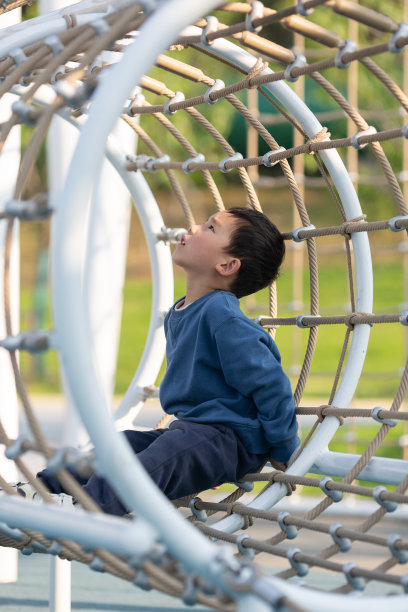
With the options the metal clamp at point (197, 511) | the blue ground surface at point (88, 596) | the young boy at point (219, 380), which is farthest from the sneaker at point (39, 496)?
the blue ground surface at point (88, 596)

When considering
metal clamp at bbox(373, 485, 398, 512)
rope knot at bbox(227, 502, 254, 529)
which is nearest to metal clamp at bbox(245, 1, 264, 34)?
metal clamp at bbox(373, 485, 398, 512)

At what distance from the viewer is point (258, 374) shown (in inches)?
67.3

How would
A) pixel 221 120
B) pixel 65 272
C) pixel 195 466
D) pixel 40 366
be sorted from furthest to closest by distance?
1. pixel 40 366
2. pixel 221 120
3. pixel 195 466
4. pixel 65 272

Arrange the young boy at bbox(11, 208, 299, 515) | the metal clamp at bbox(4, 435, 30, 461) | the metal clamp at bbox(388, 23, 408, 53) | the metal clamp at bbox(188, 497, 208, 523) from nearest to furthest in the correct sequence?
1. the metal clamp at bbox(4, 435, 30, 461)
2. the metal clamp at bbox(388, 23, 408, 53)
3. the young boy at bbox(11, 208, 299, 515)
4. the metal clamp at bbox(188, 497, 208, 523)

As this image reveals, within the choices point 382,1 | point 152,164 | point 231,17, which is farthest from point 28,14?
point 152,164

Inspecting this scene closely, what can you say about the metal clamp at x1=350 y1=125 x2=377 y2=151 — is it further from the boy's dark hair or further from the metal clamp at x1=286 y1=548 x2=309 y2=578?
the metal clamp at x1=286 y1=548 x2=309 y2=578

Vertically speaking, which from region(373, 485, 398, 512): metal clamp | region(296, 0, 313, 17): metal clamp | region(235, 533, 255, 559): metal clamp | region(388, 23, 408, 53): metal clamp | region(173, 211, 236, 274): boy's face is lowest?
region(235, 533, 255, 559): metal clamp

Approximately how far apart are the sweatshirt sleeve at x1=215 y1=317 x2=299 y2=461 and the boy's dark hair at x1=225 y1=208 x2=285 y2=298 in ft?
0.57

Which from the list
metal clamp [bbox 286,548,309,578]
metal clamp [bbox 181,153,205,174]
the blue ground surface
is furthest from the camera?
the blue ground surface

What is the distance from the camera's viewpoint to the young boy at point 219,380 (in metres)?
1.71

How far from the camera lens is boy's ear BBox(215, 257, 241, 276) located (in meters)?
1.90

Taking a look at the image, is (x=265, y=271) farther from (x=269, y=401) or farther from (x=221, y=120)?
(x=221, y=120)

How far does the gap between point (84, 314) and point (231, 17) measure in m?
8.35

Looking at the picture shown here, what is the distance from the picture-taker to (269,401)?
5.66ft
